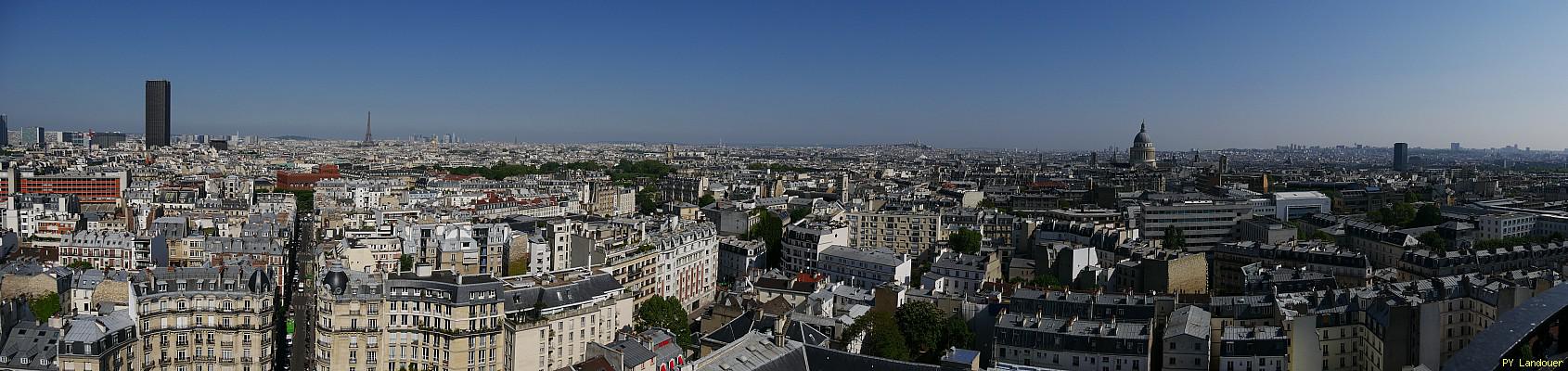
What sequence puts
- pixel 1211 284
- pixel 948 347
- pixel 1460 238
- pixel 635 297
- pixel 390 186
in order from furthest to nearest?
pixel 390 186
pixel 1460 238
pixel 1211 284
pixel 635 297
pixel 948 347

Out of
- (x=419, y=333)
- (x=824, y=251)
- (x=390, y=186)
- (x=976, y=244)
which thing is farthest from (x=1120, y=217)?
(x=390, y=186)

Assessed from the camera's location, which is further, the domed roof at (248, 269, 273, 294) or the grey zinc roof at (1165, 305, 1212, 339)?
the domed roof at (248, 269, 273, 294)

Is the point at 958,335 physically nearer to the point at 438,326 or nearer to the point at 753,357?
the point at 753,357

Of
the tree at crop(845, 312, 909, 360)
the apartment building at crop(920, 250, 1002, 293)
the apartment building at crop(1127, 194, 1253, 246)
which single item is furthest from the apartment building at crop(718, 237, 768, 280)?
the apartment building at crop(1127, 194, 1253, 246)

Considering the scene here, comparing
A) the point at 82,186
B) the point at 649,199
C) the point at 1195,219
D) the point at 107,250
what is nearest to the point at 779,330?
the point at 107,250

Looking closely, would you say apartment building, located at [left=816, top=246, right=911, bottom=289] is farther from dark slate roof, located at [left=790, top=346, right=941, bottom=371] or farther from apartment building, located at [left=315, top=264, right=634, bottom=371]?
dark slate roof, located at [left=790, top=346, right=941, bottom=371]

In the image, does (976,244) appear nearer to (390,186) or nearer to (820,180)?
(390,186)
